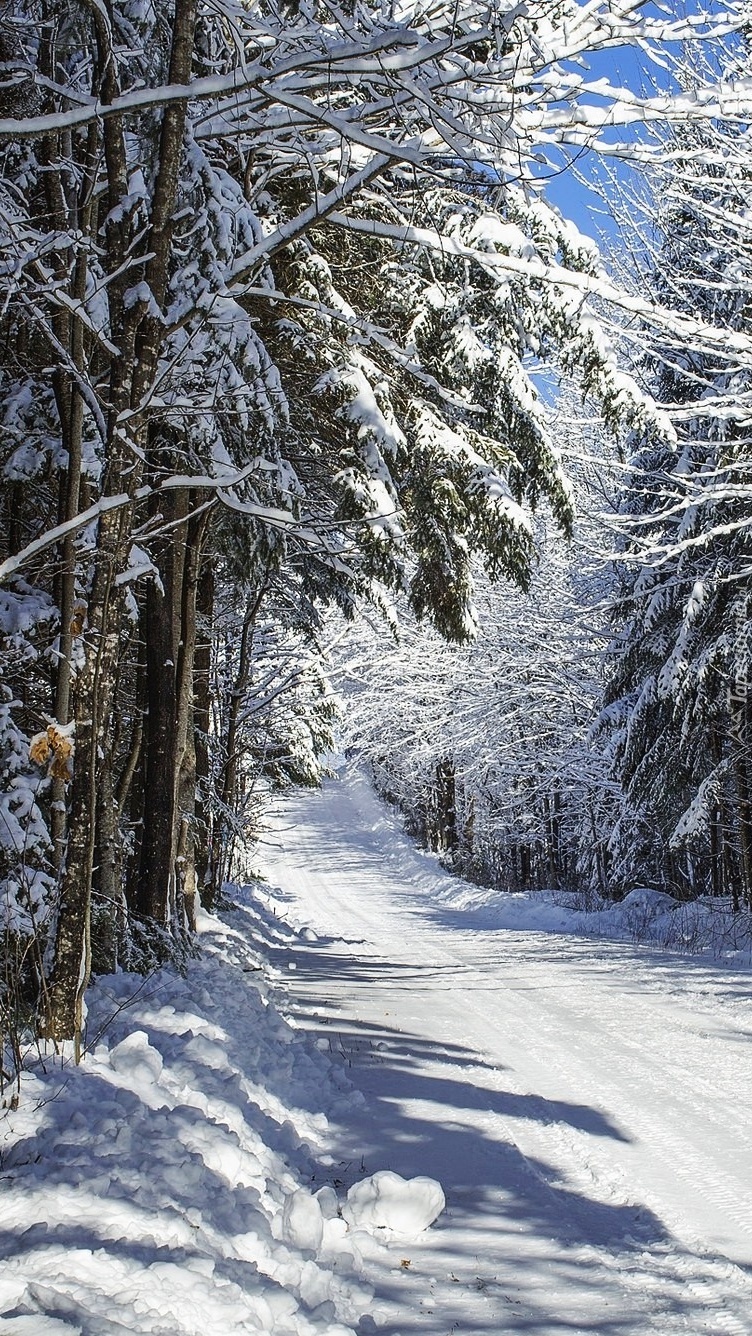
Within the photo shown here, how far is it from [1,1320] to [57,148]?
18.7 feet

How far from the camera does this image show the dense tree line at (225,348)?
443 cm

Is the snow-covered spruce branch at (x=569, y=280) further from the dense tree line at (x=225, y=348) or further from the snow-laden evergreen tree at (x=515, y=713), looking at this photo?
the snow-laden evergreen tree at (x=515, y=713)

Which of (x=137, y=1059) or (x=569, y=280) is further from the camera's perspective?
(x=569, y=280)

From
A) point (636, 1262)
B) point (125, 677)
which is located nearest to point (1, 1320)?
point (636, 1262)

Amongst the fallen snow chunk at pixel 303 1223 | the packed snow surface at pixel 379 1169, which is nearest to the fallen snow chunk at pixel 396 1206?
the packed snow surface at pixel 379 1169

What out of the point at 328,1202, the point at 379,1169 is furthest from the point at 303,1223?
the point at 379,1169

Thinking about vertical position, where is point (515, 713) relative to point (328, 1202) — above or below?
above

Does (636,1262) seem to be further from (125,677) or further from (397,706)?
(397,706)

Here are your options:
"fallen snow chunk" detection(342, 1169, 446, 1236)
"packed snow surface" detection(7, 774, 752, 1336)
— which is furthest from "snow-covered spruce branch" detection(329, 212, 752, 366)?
"fallen snow chunk" detection(342, 1169, 446, 1236)

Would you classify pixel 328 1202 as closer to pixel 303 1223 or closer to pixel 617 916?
pixel 303 1223

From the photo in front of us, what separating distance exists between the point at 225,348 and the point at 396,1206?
17.0 feet

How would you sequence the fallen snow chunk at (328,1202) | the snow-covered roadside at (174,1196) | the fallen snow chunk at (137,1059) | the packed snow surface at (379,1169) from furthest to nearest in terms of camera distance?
the fallen snow chunk at (137,1059), the fallen snow chunk at (328,1202), the packed snow surface at (379,1169), the snow-covered roadside at (174,1196)

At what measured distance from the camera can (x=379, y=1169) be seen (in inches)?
160

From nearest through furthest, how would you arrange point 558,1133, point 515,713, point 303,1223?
point 303,1223, point 558,1133, point 515,713
